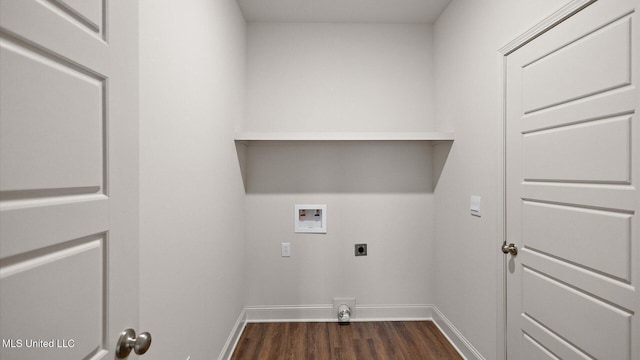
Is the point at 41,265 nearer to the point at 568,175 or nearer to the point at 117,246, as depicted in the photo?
the point at 117,246

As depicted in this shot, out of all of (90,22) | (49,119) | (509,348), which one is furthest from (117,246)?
(509,348)

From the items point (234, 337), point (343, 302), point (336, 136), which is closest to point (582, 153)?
point (336, 136)

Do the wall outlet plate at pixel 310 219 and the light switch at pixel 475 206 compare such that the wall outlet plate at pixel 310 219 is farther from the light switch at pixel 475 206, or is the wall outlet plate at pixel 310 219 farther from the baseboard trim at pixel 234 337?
the light switch at pixel 475 206

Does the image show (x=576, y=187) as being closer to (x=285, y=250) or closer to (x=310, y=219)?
(x=310, y=219)

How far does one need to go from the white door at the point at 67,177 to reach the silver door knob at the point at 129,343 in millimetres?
22

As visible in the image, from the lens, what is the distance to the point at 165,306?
123 centimetres

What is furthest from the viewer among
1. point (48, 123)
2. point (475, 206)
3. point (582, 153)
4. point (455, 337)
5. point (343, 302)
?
point (343, 302)

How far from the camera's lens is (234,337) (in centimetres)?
227

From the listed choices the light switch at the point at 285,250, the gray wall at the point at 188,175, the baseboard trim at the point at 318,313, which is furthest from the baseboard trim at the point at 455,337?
the gray wall at the point at 188,175

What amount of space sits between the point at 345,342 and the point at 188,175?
176 centimetres

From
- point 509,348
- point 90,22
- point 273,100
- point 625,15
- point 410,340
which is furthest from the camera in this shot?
point 273,100

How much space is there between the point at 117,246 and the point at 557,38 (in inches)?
72.4

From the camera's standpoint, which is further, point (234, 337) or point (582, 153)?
point (234, 337)

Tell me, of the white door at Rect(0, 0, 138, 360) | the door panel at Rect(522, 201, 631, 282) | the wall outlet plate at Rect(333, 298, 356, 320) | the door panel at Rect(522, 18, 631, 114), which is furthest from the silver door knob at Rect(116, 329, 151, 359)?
the wall outlet plate at Rect(333, 298, 356, 320)
